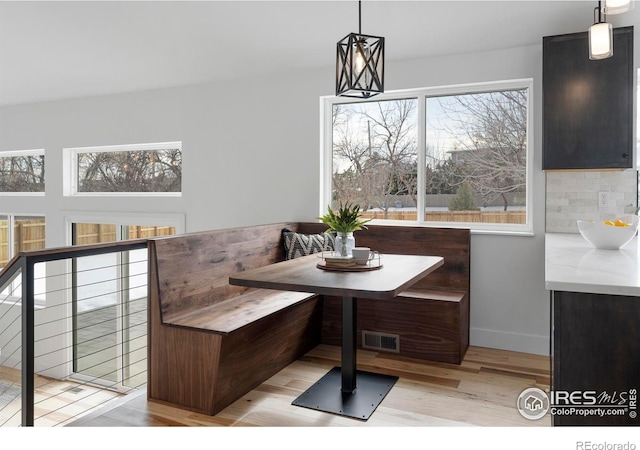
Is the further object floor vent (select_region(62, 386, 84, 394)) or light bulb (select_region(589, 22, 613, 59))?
floor vent (select_region(62, 386, 84, 394))

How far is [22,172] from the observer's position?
20.4ft

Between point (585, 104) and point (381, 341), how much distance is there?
6.98ft

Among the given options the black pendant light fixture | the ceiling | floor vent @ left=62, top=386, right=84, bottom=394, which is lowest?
floor vent @ left=62, top=386, right=84, bottom=394

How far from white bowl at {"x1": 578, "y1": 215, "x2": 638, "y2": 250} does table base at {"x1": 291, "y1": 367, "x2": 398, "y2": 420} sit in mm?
1391

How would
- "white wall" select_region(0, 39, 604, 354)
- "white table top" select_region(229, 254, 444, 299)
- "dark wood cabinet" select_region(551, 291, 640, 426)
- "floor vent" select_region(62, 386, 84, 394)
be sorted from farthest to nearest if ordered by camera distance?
1. "floor vent" select_region(62, 386, 84, 394)
2. "white wall" select_region(0, 39, 604, 354)
3. "white table top" select_region(229, 254, 444, 299)
4. "dark wood cabinet" select_region(551, 291, 640, 426)

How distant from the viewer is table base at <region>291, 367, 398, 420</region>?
2572 mm

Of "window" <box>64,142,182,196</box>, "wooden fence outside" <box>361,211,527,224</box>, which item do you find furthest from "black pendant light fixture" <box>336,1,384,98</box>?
"window" <box>64,142,182,196</box>

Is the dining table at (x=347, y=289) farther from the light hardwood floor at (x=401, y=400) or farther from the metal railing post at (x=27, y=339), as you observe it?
the metal railing post at (x=27, y=339)

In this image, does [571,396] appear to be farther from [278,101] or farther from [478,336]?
[278,101]

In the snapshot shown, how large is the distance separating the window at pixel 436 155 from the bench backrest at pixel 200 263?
1169 millimetres

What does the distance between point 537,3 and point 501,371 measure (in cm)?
239

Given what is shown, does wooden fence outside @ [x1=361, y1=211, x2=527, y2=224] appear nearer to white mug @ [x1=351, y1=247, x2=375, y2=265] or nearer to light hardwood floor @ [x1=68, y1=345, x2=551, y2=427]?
light hardwood floor @ [x1=68, y1=345, x2=551, y2=427]

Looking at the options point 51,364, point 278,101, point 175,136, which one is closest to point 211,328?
point 278,101

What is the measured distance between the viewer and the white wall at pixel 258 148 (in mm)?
3631
